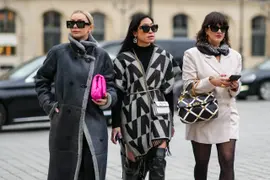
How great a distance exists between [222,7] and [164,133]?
55.3 meters

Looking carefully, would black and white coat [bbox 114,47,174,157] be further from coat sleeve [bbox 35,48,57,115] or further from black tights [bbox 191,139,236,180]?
coat sleeve [bbox 35,48,57,115]

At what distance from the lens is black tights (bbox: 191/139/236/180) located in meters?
5.82

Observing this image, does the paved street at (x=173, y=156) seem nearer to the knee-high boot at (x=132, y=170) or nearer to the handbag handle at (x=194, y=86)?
the knee-high boot at (x=132, y=170)

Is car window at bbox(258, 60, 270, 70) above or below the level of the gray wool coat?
below

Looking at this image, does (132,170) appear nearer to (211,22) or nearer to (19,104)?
(211,22)

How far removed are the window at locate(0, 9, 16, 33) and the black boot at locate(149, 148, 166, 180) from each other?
159 ft

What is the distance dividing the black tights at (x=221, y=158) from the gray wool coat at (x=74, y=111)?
1.02m

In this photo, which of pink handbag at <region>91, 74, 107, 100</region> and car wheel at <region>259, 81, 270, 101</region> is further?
car wheel at <region>259, 81, 270, 101</region>

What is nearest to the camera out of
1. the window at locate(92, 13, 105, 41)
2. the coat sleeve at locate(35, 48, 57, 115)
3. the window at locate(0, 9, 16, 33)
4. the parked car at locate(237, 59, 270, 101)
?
the coat sleeve at locate(35, 48, 57, 115)

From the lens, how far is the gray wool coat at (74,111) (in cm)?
522

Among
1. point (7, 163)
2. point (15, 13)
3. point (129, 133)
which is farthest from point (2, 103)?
point (15, 13)

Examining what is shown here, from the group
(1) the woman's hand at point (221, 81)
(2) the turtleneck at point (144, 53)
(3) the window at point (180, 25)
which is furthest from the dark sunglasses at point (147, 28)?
(3) the window at point (180, 25)

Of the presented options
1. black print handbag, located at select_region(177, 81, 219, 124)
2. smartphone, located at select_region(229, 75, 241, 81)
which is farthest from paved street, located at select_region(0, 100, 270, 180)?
smartphone, located at select_region(229, 75, 241, 81)

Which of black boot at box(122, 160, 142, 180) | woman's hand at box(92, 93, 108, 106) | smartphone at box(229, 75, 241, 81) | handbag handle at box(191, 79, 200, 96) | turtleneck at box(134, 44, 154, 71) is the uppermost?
turtleneck at box(134, 44, 154, 71)
